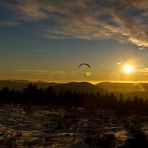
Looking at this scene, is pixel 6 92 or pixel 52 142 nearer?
pixel 52 142

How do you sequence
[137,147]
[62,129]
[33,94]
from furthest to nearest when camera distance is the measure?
1. [33,94]
2. [62,129]
3. [137,147]

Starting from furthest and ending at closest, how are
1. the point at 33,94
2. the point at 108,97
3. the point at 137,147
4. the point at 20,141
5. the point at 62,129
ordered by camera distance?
the point at 108,97 → the point at 33,94 → the point at 62,129 → the point at 20,141 → the point at 137,147

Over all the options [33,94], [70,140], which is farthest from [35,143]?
[33,94]

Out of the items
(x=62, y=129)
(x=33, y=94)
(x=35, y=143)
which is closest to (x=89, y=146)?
(x=35, y=143)

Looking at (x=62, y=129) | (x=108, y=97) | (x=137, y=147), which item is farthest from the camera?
(x=108, y=97)

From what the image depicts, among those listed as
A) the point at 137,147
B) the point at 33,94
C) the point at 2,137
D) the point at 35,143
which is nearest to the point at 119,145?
the point at 137,147

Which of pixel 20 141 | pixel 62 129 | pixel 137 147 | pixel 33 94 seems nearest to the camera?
pixel 137 147

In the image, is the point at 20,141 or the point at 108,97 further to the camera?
the point at 108,97

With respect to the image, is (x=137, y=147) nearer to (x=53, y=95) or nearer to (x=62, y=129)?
(x=62, y=129)

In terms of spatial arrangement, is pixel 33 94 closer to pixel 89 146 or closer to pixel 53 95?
pixel 53 95
